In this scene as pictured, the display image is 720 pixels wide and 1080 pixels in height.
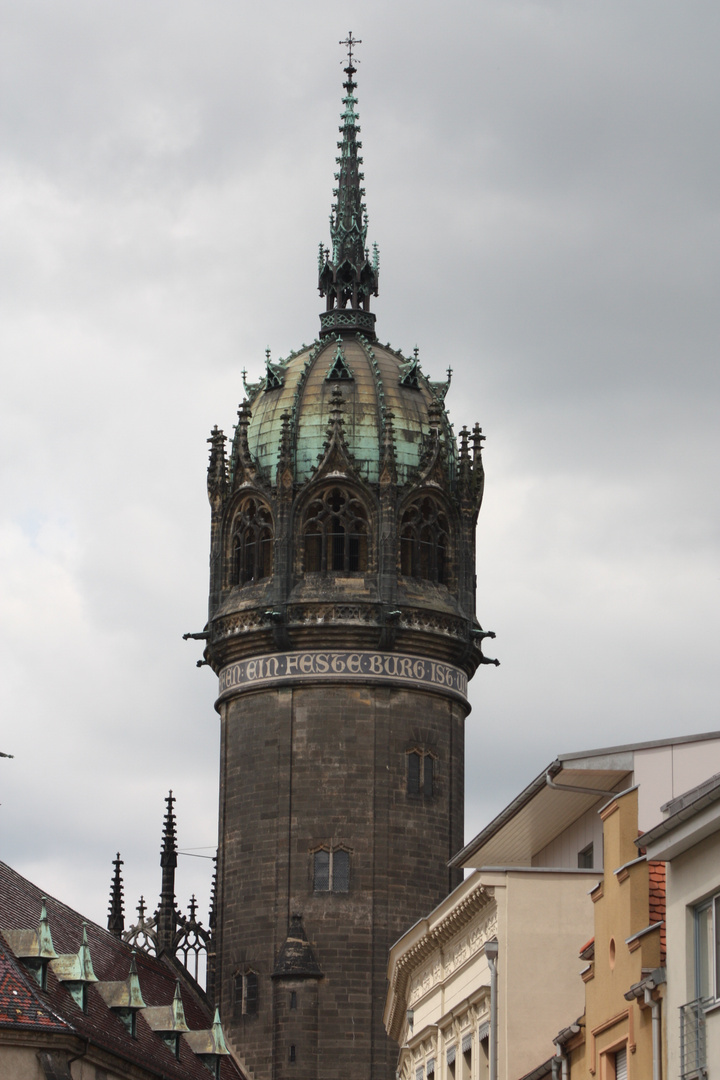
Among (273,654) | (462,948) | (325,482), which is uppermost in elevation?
(325,482)

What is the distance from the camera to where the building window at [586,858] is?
54.0 meters

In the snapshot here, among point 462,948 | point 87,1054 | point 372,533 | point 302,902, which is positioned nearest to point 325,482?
point 372,533

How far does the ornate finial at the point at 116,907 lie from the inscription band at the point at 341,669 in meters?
14.3

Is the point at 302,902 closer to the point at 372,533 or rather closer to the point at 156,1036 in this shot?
the point at 156,1036

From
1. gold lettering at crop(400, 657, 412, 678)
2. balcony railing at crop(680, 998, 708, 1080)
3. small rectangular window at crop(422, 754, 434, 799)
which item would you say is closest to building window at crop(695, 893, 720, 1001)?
balcony railing at crop(680, 998, 708, 1080)

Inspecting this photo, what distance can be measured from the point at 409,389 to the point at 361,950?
64.7ft

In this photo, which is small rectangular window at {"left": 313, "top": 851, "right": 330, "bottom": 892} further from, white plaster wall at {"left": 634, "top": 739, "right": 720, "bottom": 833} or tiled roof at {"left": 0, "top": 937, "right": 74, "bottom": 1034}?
white plaster wall at {"left": 634, "top": 739, "right": 720, "bottom": 833}

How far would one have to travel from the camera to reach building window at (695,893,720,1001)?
3481 centimetres

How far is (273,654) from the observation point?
8950 cm

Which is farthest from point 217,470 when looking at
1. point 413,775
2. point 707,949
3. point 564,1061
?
point 707,949

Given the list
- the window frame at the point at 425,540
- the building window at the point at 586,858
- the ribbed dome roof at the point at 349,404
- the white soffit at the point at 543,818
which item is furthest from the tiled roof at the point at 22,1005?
the ribbed dome roof at the point at 349,404

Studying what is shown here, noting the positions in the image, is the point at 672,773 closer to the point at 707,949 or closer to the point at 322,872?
the point at 707,949

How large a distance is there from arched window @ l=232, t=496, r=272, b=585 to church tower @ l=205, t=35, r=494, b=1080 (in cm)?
8

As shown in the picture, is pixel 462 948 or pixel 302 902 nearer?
pixel 462 948
